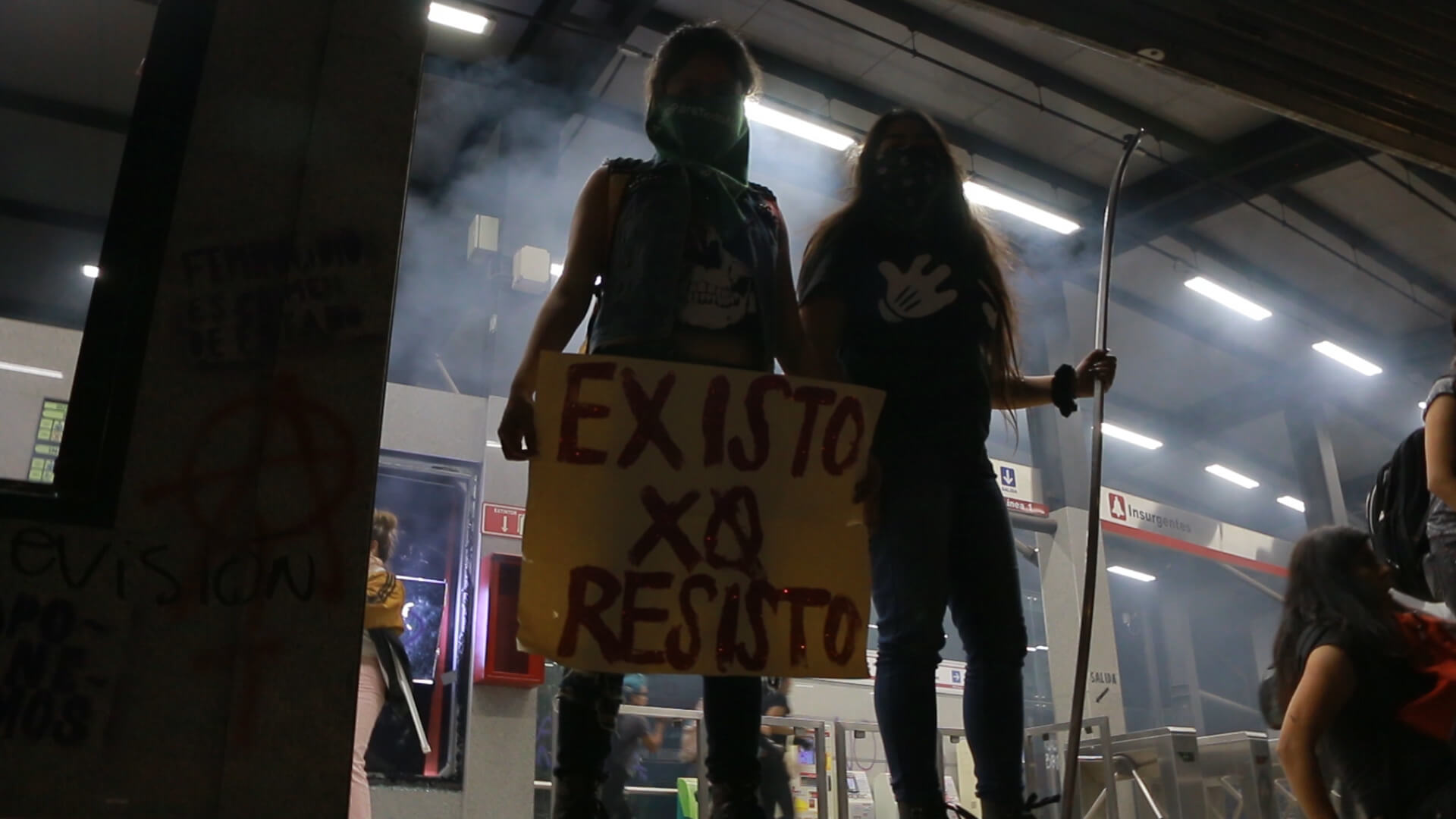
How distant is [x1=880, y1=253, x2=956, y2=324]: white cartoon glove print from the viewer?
2350 millimetres

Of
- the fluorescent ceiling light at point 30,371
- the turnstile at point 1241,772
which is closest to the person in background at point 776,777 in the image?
the turnstile at point 1241,772

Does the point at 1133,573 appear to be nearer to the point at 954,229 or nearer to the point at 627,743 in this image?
the point at 627,743

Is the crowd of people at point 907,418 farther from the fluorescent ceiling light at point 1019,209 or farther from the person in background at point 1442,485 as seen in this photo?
the fluorescent ceiling light at point 1019,209

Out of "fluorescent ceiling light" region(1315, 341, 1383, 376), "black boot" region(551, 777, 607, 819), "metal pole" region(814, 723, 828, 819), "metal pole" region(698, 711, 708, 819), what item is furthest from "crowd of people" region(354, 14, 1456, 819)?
"fluorescent ceiling light" region(1315, 341, 1383, 376)

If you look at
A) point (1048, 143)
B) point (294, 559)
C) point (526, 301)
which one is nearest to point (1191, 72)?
point (294, 559)

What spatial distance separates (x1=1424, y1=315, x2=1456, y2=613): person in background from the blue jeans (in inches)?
40.4

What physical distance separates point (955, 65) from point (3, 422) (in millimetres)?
7283

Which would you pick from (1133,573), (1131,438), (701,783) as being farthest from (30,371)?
(1133,573)

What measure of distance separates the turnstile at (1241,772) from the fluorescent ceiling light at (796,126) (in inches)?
162

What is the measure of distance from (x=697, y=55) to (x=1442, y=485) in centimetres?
179

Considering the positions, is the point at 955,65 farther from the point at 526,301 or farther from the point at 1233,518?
the point at 1233,518

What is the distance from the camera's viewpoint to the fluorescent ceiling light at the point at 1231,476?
15.7 m

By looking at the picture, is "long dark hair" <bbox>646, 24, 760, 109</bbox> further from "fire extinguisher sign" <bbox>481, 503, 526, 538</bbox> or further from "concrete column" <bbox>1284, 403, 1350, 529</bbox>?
"concrete column" <bbox>1284, 403, 1350, 529</bbox>

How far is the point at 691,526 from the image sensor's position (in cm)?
200
